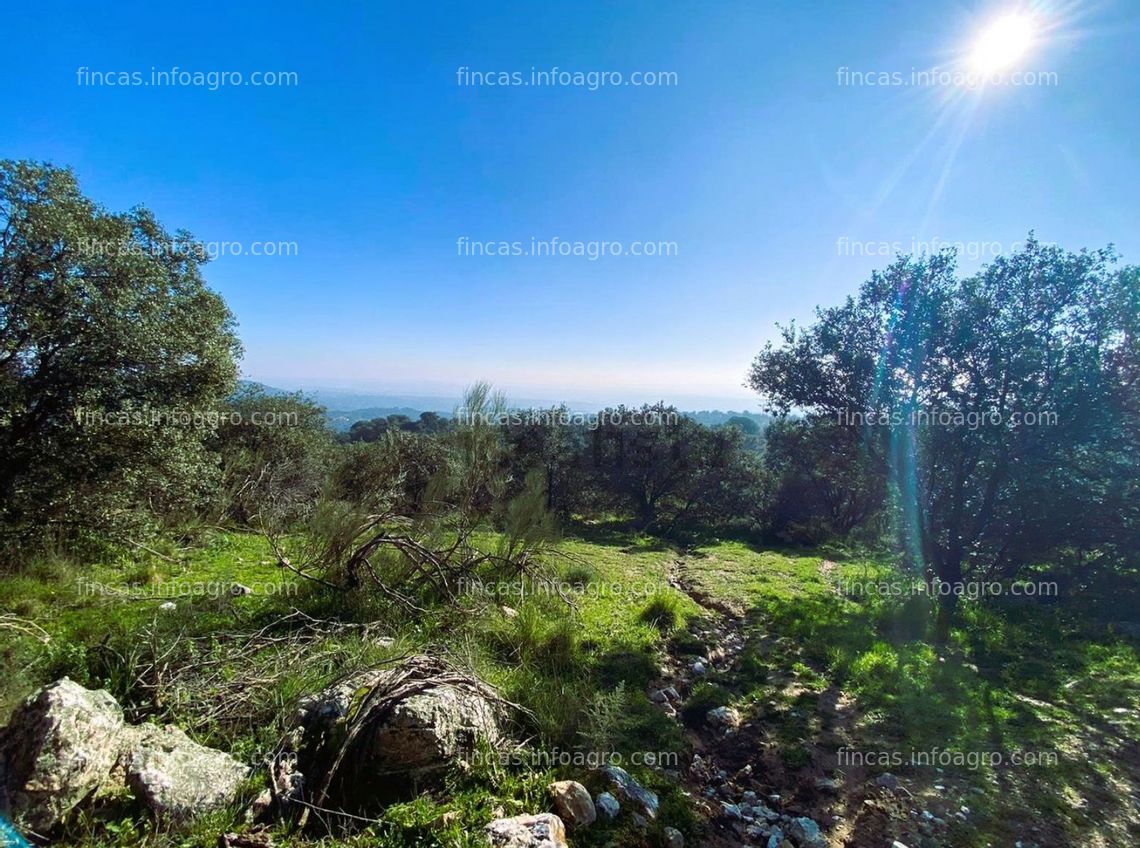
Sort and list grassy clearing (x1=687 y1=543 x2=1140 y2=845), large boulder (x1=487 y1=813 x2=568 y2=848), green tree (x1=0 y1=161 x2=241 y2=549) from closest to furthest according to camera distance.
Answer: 1. large boulder (x1=487 y1=813 x2=568 y2=848)
2. grassy clearing (x1=687 y1=543 x2=1140 y2=845)
3. green tree (x1=0 y1=161 x2=241 y2=549)

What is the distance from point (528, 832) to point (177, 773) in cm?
218

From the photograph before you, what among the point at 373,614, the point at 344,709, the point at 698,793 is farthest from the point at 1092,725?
the point at 373,614

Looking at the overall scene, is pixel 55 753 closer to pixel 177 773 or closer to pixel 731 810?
pixel 177 773

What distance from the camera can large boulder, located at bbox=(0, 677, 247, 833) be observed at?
2461 mm

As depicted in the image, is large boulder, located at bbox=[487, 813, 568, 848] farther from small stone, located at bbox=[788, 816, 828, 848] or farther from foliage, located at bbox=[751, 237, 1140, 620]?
foliage, located at bbox=[751, 237, 1140, 620]

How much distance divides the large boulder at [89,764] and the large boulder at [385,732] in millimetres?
497

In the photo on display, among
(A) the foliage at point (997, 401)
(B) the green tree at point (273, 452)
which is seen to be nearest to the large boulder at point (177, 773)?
(B) the green tree at point (273, 452)

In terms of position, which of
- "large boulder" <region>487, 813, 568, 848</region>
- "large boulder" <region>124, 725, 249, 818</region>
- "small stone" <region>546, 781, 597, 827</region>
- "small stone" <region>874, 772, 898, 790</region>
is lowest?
"small stone" <region>874, 772, 898, 790</region>

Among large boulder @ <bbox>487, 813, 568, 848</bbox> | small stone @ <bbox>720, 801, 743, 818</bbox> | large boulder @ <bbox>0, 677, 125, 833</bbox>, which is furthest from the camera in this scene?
small stone @ <bbox>720, 801, 743, 818</bbox>

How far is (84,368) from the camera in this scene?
6.49 m

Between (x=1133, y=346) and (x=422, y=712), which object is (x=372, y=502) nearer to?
(x=422, y=712)

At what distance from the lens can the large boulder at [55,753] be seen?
2439 mm

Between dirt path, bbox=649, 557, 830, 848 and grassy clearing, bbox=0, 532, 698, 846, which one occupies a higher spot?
grassy clearing, bbox=0, 532, 698, 846

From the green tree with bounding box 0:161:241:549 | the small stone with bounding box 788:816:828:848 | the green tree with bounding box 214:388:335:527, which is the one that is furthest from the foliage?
the green tree with bounding box 214:388:335:527
